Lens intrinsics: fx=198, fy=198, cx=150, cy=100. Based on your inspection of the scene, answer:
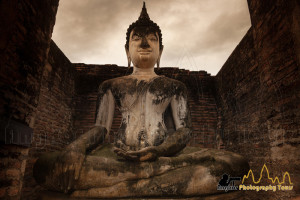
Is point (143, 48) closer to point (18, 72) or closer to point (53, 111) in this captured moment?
point (18, 72)

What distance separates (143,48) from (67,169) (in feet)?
6.11

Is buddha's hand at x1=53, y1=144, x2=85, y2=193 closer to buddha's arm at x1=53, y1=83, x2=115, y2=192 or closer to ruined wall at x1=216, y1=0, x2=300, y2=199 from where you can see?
buddha's arm at x1=53, y1=83, x2=115, y2=192

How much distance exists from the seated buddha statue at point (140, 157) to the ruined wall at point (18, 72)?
555 millimetres

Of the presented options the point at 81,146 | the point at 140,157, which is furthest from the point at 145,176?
the point at 81,146

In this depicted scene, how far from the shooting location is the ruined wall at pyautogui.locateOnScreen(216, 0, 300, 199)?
271 cm

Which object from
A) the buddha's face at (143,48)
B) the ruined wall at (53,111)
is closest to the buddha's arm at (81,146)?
the buddha's face at (143,48)

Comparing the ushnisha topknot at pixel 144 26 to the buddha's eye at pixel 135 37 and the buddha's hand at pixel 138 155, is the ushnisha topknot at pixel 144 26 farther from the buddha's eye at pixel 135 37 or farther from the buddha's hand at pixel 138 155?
the buddha's hand at pixel 138 155

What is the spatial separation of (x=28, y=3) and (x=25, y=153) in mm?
1847

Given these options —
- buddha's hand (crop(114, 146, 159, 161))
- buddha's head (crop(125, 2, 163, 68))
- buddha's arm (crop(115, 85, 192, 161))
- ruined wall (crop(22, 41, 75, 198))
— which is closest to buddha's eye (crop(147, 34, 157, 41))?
buddha's head (crop(125, 2, 163, 68))

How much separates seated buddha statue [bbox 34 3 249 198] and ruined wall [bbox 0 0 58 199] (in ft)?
1.82

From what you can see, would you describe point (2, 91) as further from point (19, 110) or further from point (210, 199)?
point (210, 199)

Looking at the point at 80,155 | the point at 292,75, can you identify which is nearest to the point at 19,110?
the point at 80,155

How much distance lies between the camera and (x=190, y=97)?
6.53 meters

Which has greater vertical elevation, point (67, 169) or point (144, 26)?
point (144, 26)
